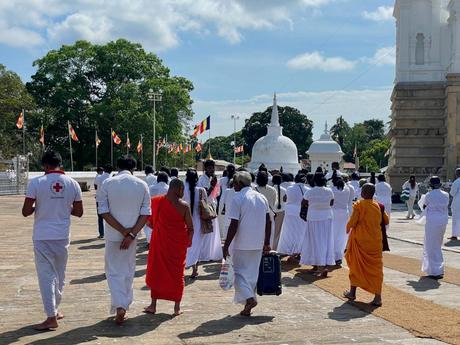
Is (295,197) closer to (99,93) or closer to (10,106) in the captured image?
(10,106)

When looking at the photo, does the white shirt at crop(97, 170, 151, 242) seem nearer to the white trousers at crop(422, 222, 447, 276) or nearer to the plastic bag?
the plastic bag

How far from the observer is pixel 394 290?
981 centimetres

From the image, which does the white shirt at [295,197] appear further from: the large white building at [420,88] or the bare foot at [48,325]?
the large white building at [420,88]

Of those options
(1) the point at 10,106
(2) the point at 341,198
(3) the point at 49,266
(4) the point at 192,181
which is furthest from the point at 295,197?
(1) the point at 10,106

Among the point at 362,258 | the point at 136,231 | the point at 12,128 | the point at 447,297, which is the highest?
the point at 12,128

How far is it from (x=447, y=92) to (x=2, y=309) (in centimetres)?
3043

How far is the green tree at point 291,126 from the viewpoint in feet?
347

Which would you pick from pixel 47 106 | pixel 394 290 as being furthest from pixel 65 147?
pixel 394 290

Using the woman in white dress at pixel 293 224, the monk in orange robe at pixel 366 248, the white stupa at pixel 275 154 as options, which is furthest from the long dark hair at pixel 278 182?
the white stupa at pixel 275 154

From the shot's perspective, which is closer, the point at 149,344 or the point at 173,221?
the point at 149,344

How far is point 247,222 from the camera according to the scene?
7.87 m

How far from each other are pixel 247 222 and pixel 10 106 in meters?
48.1

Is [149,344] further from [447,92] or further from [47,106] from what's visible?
[47,106]

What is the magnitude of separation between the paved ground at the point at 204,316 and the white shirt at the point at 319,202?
1.18 m
